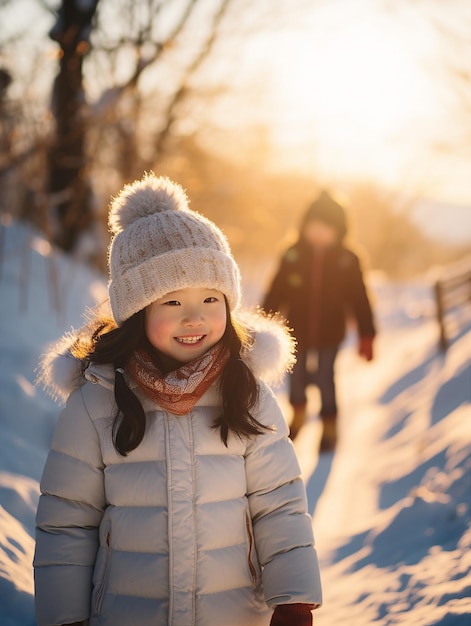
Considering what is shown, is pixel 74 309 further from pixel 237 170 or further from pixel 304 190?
pixel 304 190

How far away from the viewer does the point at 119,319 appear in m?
2.16

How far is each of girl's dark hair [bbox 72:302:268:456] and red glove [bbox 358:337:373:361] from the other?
302 cm

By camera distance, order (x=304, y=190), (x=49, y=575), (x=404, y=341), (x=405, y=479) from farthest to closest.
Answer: (x=304, y=190) < (x=404, y=341) < (x=405, y=479) < (x=49, y=575)

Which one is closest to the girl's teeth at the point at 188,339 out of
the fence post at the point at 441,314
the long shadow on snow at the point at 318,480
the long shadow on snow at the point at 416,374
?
the long shadow on snow at the point at 318,480

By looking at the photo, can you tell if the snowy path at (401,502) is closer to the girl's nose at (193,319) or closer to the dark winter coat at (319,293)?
the dark winter coat at (319,293)

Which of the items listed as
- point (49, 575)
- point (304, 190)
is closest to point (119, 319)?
point (49, 575)

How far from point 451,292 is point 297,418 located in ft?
13.3

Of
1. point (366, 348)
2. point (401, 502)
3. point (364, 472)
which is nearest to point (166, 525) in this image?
point (401, 502)

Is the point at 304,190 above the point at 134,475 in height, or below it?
above

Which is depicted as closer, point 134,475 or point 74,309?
point 134,475

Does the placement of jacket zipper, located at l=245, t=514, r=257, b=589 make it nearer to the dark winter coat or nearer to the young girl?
the young girl

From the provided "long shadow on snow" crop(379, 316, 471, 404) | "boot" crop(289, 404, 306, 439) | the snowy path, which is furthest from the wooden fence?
"boot" crop(289, 404, 306, 439)

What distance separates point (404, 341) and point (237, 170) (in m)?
14.7

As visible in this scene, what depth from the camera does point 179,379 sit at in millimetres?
1960
